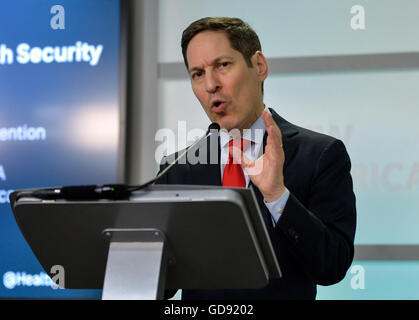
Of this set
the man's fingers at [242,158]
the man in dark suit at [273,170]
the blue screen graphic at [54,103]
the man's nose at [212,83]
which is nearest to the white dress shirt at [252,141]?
the man in dark suit at [273,170]

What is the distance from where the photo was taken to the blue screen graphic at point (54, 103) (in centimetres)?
253

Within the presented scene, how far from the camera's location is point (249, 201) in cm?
96

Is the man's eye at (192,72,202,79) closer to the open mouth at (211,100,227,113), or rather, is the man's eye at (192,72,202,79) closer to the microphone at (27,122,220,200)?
the open mouth at (211,100,227,113)

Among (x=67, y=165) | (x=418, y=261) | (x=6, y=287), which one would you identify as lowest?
(x=6, y=287)

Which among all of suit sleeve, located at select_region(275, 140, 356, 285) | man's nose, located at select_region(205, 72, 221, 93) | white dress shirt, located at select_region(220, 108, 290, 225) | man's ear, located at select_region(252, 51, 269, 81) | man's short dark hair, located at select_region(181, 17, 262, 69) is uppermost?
man's short dark hair, located at select_region(181, 17, 262, 69)

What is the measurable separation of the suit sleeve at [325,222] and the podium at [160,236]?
7.4 inches

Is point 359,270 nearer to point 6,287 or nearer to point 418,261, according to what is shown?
point 418,261

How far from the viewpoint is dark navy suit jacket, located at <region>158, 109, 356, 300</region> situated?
1.26 m

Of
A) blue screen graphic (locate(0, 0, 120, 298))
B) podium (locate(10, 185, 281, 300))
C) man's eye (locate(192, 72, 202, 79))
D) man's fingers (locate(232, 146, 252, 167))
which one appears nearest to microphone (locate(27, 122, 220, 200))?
podium (locate(10, 185, 281, 300))

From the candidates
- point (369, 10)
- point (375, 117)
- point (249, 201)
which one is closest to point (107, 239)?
point (249, 201)

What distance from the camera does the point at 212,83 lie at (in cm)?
164

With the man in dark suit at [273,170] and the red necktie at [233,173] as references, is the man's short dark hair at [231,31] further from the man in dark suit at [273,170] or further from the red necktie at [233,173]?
the red necktie at [233,173]

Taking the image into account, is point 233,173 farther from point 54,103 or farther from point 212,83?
point 54,103

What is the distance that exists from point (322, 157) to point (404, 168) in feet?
3.35
